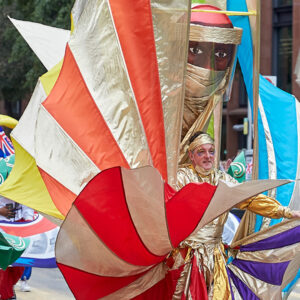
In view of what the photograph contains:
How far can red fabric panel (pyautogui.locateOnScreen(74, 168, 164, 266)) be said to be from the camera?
423 centimetres

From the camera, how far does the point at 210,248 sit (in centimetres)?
537

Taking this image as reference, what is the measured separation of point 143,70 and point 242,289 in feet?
5.79

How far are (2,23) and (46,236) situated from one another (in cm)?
1919

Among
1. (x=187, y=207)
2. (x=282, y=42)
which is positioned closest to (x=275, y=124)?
(x=187, y=207)

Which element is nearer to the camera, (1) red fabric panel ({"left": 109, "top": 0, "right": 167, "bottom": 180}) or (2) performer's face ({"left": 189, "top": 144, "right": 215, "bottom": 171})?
(1) red fabric panel ({"left": 109, "top": 0, "right": 167, "bottom": 180})

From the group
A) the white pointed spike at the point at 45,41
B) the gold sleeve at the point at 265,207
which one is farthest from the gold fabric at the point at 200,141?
the white pointed spike at the point at 45,41

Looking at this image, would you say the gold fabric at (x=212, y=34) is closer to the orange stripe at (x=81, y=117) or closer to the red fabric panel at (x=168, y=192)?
the orange stripe at (x=81, y=117)

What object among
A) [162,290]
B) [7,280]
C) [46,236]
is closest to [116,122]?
[162,290]

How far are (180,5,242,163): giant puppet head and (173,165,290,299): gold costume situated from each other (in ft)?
1.89

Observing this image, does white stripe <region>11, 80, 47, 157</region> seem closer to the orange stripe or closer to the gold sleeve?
the orange stripe

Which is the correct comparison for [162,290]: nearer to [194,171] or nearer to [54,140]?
[194,171]

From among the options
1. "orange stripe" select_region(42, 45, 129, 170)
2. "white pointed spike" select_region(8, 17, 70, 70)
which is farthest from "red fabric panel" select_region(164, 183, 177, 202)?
"white pointed spike" select_region(8, 17, 70, 70)

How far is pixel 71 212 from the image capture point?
14.1 feet

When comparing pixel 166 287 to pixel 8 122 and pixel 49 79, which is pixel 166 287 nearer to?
pixel 49 79
